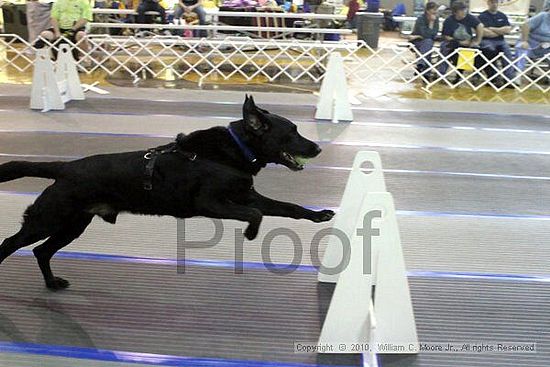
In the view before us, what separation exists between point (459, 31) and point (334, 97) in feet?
13.6

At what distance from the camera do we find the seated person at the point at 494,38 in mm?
9742

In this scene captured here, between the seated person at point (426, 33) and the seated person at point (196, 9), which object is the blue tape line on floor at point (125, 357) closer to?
the seated person at point (426, 33)

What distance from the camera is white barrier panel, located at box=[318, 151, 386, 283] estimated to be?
2926 millimetres

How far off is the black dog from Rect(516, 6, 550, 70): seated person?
8.60 metres

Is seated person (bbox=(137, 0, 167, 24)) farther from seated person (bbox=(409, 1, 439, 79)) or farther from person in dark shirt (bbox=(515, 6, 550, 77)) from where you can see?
person in dark shirt (bbox=(515, 6, 550, 77))

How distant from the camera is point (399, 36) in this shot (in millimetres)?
17250

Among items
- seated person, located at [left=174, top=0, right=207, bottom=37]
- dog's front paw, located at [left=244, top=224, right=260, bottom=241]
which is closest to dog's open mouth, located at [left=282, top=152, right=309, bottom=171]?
dog's front paw, located at [left=244, top=224, right=260, bottom=241]

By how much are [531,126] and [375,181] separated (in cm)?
501

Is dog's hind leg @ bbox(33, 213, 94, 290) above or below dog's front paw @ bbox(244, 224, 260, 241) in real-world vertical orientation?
below

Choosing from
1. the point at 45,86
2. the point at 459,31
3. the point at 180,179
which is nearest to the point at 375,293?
the point at 180,179

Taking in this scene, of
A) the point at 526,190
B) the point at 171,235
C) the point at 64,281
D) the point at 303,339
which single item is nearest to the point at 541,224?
the point at 526,190

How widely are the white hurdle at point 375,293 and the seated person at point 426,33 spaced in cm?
824

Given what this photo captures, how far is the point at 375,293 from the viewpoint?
2404 mm

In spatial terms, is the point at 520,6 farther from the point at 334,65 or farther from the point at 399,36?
the point at 334,65
